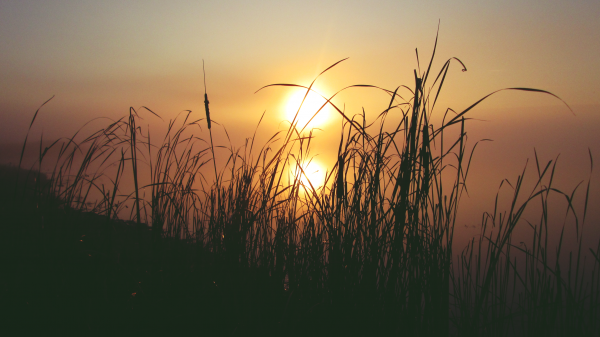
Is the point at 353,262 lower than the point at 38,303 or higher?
higher

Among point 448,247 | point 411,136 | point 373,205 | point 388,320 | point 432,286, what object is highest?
point 411,136

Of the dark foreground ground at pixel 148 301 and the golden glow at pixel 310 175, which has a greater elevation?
the golden glow at pixel 310 175

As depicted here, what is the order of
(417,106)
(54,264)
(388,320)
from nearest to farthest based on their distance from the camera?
(417,106), (388,320), (54,264)

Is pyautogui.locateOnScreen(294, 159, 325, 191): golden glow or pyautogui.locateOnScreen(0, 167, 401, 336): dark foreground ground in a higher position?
pyautogui.locateOnScreen(294, 159, 325, 191): golden glow

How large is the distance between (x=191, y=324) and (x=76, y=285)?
0.61m

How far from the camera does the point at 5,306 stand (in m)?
1.31

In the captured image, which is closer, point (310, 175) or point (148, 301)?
point (148, 301)

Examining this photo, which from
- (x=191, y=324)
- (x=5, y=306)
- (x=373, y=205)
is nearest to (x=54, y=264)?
(x=5, y=306)

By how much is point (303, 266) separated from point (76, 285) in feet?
3.29

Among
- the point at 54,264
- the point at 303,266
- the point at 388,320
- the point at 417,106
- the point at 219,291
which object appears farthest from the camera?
the point at 303,266

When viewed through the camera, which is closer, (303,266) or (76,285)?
(76,285)

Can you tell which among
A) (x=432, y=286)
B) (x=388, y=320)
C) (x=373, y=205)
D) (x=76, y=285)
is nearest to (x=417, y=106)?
(x=373, y=205)

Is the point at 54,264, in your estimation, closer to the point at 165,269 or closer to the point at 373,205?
the point at 165,269

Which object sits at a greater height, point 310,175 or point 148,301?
point 310,175
